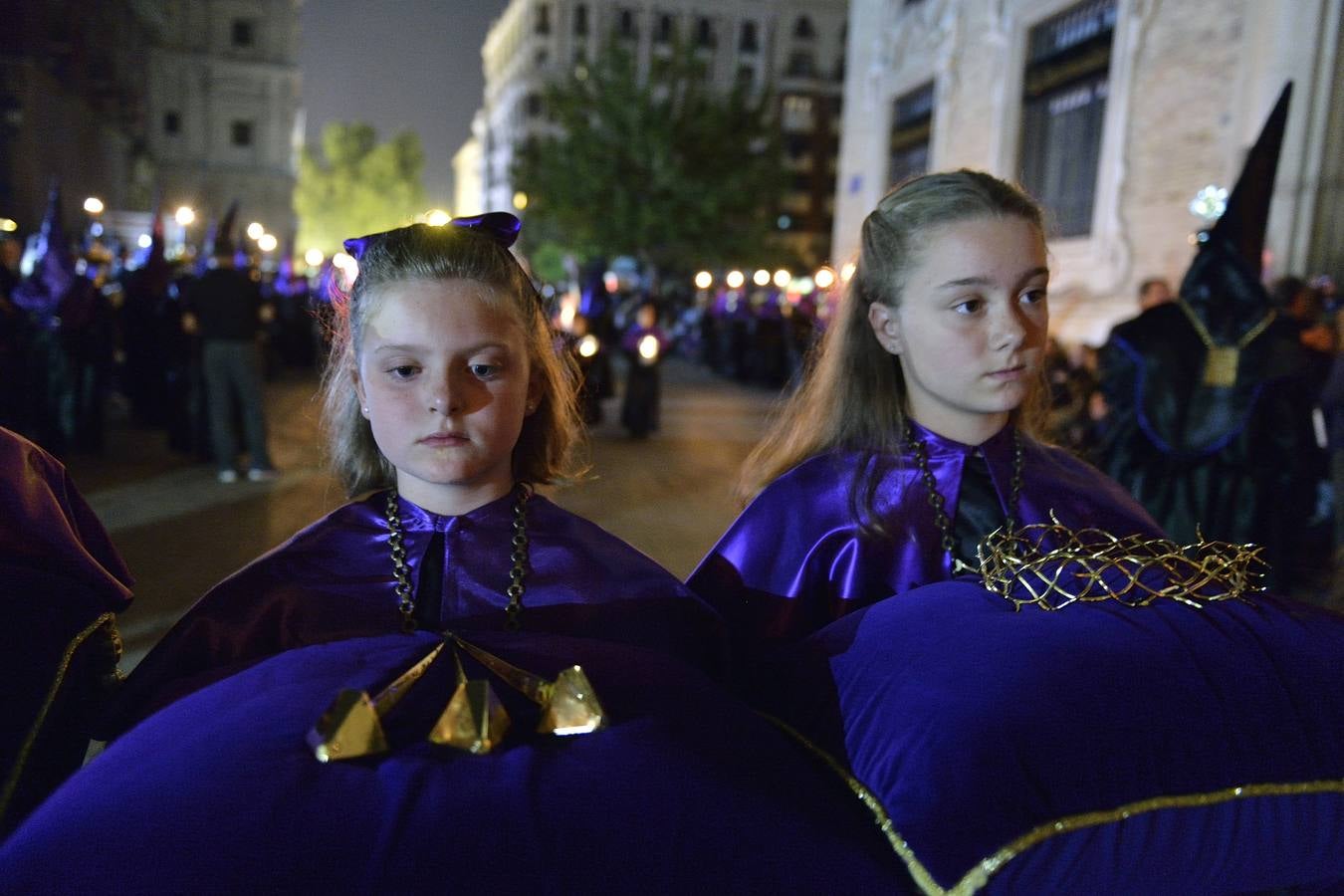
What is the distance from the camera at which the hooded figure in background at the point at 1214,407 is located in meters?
4.55

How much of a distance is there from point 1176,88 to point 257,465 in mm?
10378

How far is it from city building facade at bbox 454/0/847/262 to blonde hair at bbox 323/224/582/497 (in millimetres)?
59019

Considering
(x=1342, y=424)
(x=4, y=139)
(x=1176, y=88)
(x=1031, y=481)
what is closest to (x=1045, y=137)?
(x=1176, y=88)

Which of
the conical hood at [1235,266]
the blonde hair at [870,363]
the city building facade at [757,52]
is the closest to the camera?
the blonde hair at [870,363]

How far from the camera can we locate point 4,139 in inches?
911

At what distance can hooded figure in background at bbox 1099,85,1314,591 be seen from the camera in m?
4.55

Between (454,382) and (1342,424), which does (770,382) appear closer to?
(1342,424)

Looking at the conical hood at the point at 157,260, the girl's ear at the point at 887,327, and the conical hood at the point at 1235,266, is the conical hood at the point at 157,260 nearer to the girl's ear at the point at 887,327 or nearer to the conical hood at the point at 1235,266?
the conical hood at the point at 1235,266

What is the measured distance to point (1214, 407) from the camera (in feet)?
15.3

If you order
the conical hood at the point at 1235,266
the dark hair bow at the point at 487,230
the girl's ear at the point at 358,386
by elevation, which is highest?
the conical hood at the point at 1235,266

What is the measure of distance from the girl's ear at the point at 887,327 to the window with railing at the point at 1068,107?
1152 cm

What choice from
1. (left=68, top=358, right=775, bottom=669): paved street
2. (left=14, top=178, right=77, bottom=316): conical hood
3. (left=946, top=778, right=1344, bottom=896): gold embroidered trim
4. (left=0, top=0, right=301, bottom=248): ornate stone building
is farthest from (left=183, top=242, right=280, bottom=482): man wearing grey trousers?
(left=0, top=0, right=301, bottom=248): ornate stone building

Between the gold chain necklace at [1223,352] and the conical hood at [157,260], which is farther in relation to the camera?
the conical hood at [157,260]

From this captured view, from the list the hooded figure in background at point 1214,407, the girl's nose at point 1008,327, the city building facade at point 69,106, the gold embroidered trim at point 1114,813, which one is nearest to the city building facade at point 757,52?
the city building facade at point 69,106
